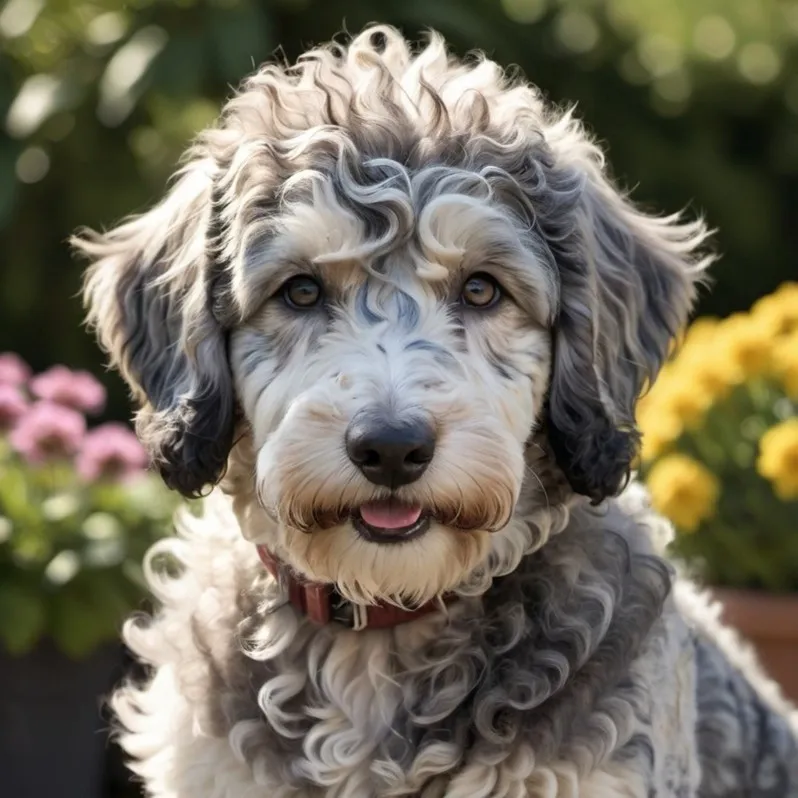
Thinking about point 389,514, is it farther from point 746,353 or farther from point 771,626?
point 746,353

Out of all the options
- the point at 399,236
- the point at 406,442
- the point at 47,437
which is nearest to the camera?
the point at 406,442

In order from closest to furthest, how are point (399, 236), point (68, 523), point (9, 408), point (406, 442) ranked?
point (406, 442), point (399, 236), point (68, 523), point (9, 408)

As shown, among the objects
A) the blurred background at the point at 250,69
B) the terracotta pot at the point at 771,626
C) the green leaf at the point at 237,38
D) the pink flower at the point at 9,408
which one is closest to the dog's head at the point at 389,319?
the terracotta pot at the point at 771,626

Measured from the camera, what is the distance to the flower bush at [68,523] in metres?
5.21

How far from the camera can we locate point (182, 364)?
11.5 feet

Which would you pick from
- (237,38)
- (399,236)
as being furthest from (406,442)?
(237,38)

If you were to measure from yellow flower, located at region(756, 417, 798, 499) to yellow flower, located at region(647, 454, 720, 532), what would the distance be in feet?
0.78

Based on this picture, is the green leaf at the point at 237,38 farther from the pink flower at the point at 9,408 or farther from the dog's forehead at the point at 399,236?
the dog's forehead at the point at 399,236

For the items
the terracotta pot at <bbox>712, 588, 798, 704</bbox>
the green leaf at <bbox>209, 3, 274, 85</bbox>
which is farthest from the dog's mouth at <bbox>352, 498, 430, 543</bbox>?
the green leaf at <bbox>209, 3, 274, 85</bbox>

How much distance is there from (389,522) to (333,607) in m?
0.49

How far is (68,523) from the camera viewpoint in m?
5.41

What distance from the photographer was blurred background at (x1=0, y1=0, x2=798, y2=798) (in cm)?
722

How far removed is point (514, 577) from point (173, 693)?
834 millimetres

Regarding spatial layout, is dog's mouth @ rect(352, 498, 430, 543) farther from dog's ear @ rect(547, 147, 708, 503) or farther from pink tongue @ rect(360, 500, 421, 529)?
dog's ear @ rect(547, 147, 708, 503)
